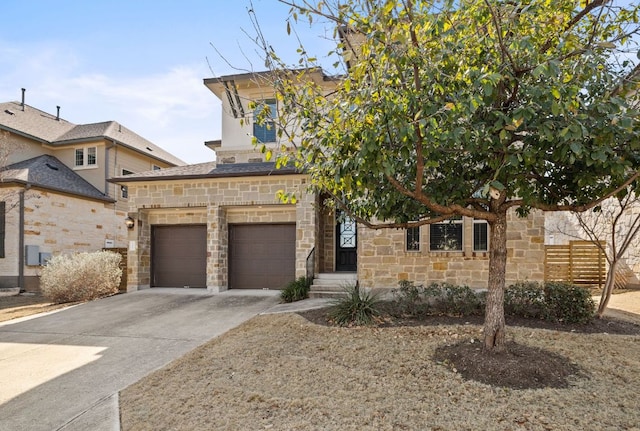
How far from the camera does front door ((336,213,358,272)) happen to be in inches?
491

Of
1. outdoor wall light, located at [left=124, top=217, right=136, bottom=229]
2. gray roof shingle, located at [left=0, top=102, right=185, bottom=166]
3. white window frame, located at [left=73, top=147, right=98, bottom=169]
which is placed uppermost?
gray roof shingle, located at [left=0, top=102, right=185, bottom=166]

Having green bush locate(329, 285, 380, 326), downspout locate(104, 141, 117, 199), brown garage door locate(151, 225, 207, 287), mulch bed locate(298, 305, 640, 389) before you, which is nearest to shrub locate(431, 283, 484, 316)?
green bush locate(329, 285, 380, 326)

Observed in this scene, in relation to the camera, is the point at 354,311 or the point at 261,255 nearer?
the point at 354,311

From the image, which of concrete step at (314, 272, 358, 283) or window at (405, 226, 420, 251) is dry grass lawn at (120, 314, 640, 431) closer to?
window at (405, 226, 420, 251)

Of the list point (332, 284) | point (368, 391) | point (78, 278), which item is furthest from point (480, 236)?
point (78, 278)

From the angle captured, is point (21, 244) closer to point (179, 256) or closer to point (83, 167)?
point (83, 167)

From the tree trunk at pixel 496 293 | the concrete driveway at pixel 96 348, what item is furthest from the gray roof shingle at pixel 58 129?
the tree trunk at pixel 496 293

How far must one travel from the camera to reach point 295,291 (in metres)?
9.93

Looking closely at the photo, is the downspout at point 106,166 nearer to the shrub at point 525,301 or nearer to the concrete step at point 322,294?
the concrete step at point 322,294

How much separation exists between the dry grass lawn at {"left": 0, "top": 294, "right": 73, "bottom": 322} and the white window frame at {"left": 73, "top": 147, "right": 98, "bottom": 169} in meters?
6.92

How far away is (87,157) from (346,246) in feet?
44.2

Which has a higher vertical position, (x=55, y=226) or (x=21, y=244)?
(x=55, y=226)

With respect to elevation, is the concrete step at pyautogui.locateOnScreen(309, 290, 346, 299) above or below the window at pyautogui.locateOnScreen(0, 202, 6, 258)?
below

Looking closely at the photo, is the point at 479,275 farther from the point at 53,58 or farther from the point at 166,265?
the point at 53,58
